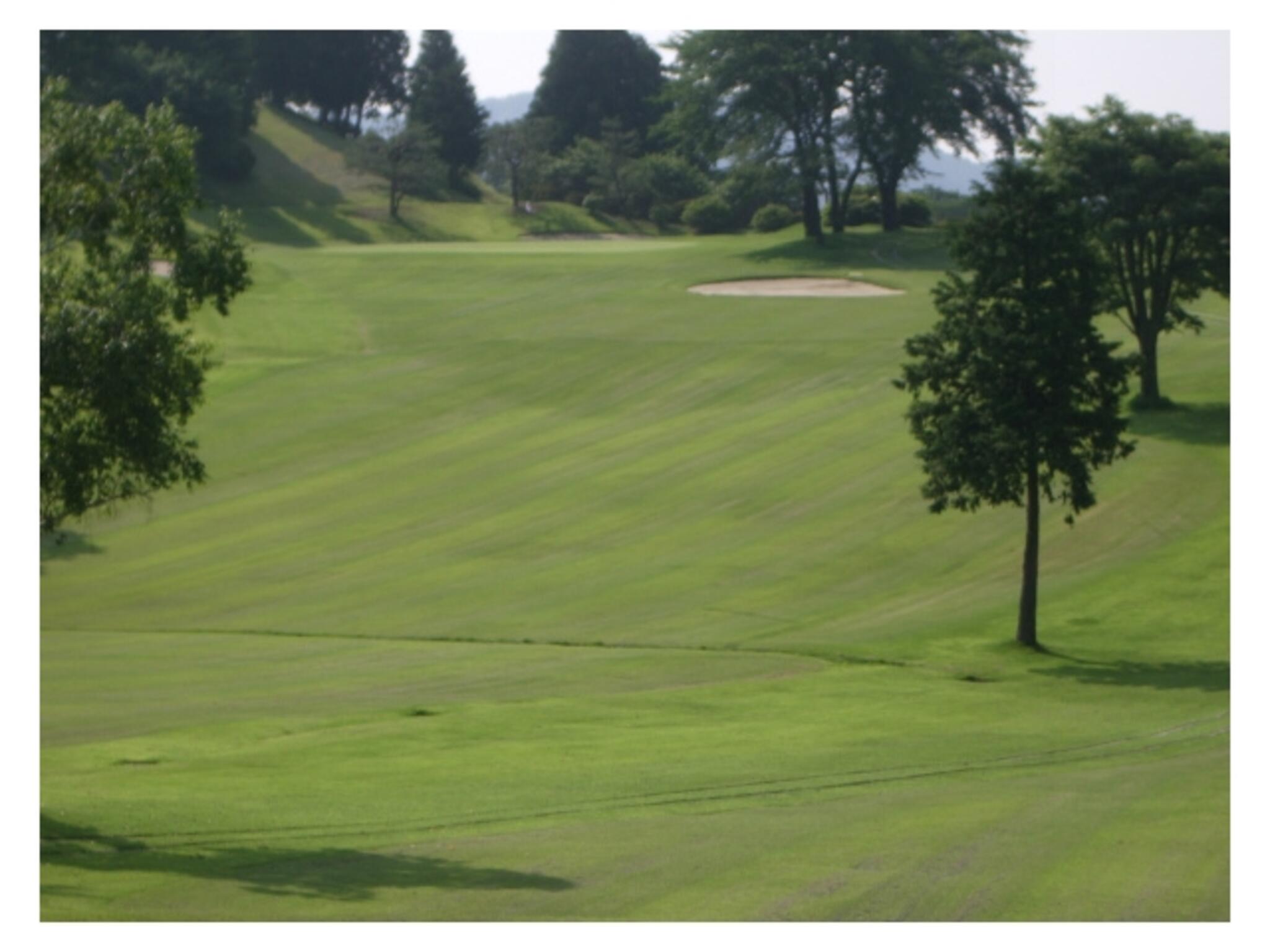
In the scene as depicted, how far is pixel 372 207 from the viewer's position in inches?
3730

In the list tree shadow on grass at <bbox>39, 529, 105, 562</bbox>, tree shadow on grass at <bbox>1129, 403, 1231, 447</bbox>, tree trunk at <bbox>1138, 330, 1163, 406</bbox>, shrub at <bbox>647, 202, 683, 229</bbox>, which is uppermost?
shrub at <bbox>647, 202, 683, 229</bbox>

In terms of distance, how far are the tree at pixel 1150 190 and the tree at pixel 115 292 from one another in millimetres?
38412

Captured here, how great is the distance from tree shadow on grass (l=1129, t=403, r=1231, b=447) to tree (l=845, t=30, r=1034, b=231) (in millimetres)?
27944

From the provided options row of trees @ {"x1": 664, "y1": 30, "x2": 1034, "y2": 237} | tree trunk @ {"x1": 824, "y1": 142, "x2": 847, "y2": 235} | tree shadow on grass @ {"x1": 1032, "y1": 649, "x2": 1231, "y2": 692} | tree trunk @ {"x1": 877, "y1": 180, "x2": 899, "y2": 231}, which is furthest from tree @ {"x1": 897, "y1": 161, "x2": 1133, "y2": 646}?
tree trunk @ {"x1": 877, "y1": 180, "x2": 899, "y2": 231}

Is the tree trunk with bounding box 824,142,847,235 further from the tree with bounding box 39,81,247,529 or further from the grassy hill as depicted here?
the tree with bounding box 39,81,247,529

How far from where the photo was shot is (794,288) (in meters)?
73.2

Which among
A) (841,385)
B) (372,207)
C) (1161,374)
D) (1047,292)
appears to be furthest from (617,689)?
(372,207)

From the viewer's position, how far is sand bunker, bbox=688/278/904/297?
71.6 metres

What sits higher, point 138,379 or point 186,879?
point 138,379

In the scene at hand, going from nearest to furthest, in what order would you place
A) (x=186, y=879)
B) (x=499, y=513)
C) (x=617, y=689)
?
(x=186, y=879) → (x=617, y=689) → (x=499, y=513)

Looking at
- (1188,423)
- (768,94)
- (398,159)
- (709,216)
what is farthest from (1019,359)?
(398,159)

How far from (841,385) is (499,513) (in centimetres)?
1697

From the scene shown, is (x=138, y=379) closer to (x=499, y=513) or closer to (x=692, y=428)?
(x=499, y=513)

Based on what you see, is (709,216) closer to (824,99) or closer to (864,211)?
(864,211)
